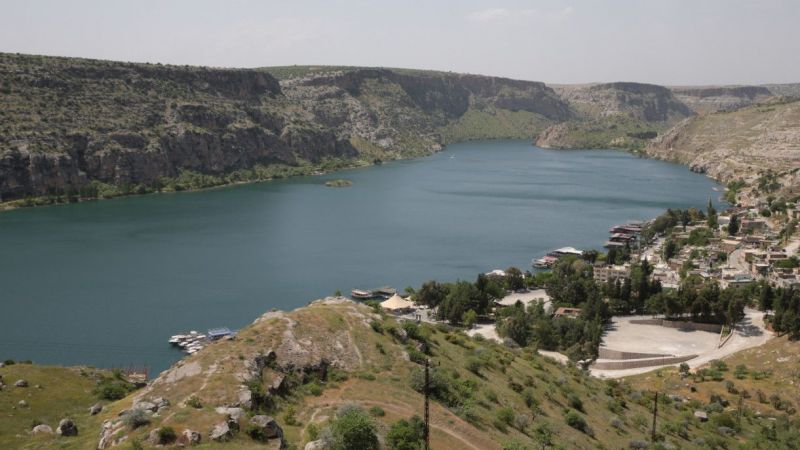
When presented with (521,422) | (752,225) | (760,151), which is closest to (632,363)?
(521,422)

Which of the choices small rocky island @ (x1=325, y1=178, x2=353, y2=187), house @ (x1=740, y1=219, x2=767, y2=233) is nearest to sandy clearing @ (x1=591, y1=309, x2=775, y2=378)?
house @ (x1=740, y1=219, x2=767, y2=233)

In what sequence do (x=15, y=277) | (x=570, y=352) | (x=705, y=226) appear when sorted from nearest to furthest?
(x=570, y=352) < (x=15, y=277) < (x=705, y=226)

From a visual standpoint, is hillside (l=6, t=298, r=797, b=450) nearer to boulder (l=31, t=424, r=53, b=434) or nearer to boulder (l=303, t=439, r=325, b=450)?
boulder (l=31, t=424, r=53, b=434)

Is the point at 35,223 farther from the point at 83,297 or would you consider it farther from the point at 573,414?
the point at 573,414

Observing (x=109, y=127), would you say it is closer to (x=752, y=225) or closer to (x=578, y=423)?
(x=752, y=225)

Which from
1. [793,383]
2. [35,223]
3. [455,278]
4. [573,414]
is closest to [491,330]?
[455,278]

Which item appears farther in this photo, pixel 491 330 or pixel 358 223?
pixel 358 223
